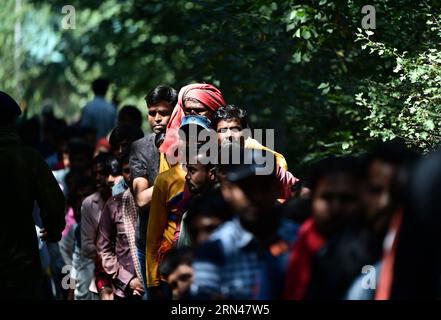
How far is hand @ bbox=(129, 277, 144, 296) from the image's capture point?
10172 mm

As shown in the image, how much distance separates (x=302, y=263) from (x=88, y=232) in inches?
208

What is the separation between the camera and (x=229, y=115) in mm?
9344

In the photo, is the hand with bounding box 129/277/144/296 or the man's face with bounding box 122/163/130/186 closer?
the hand with bounding box 129/277/144/296

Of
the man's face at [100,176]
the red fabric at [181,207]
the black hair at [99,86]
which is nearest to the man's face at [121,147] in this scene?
the man's face at [100,176]

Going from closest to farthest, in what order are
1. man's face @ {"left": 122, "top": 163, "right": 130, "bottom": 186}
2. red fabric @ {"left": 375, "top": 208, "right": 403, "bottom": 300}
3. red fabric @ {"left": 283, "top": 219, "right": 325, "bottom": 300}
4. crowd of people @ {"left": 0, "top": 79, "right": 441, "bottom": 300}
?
red fabric @ {"left": 375, "top": 208, "right": 403, "bottom": 300}
crowd of people @ {"left": 0, "top": 79, "right": 441, "bottom": 300}
red fabric @ {"left": 283, "top": 219, "right": 325, "bottom": 300}
man's face @ {"left": 122, "top": 163, "right": 130, "bottom": 186}

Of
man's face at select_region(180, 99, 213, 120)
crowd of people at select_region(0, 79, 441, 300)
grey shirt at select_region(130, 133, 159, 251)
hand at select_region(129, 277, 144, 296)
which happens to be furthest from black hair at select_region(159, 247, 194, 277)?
hand at select_region(129, 277, 144, 296)

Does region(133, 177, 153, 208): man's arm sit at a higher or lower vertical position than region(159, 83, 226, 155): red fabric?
lower

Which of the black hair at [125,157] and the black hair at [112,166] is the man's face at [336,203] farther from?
the black hair at [112,166]

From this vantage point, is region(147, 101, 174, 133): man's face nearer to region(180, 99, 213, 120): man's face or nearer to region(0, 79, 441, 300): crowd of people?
region(0, 79, 441, 300): crowd of people

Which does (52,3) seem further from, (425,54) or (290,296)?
(290,296)

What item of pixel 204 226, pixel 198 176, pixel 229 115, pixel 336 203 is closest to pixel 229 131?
pixel 229 115

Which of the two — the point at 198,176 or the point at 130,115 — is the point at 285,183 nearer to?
the point at 198,176

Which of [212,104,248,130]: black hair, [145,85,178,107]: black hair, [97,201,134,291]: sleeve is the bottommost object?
[97,201,134,291]: sleeve

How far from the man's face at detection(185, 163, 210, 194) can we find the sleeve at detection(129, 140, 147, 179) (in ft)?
4.46
